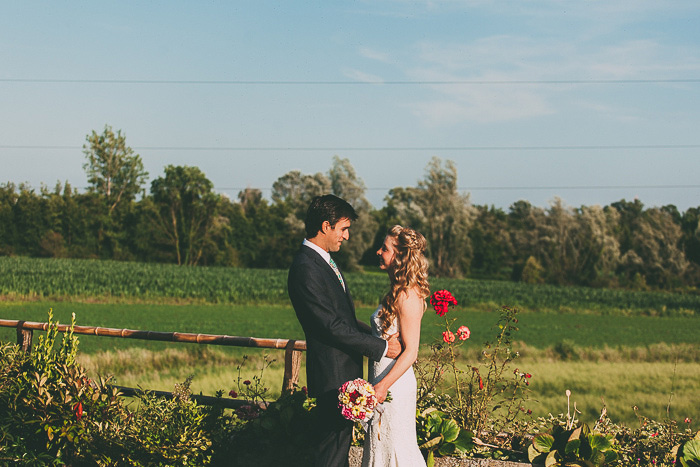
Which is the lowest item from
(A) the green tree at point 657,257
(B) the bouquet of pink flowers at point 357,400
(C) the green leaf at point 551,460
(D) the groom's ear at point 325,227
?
(C) the green leaf at point 551,460

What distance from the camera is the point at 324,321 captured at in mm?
4184

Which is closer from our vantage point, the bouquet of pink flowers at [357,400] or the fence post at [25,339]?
the bouquet of pink flowers at [357,400]

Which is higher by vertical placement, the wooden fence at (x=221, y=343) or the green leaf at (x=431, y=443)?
the wooden fence at (x=221, y=343)

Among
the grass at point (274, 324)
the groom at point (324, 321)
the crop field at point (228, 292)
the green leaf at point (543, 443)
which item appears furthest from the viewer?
the crop field at point (228, 292)

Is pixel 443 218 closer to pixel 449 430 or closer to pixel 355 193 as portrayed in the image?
pixel 355 193

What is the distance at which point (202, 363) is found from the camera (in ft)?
49.3

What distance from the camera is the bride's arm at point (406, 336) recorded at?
4.17m

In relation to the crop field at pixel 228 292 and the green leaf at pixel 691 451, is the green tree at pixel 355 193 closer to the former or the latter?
the crop field at pixel 228 292

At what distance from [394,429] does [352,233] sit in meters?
61.1

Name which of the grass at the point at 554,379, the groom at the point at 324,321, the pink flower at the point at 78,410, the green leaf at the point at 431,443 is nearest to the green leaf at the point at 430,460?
the green leaf at the point at 431,443

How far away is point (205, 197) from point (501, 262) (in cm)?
3565

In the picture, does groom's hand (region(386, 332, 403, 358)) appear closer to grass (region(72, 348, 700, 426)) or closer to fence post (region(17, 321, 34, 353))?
fence post (region(17, 321, 34, 353))

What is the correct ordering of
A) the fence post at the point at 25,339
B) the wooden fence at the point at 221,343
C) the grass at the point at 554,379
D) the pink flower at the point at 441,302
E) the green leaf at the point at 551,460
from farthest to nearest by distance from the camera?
the grass at the point at 554,379 → the fence post at the point at 25,339 → the wooden fence at the point at 221,343 → the pink flower at the point at 441,302 → the green leaf at the point at 551,460

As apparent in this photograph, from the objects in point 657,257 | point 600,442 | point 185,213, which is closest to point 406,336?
point 600,442
